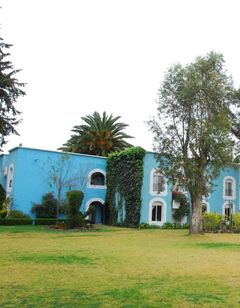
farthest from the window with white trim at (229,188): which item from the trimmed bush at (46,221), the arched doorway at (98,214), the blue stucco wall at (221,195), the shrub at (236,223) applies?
the trimmed bush at (46,221)

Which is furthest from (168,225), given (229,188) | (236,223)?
(229,188)

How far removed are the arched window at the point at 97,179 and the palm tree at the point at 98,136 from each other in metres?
5.48

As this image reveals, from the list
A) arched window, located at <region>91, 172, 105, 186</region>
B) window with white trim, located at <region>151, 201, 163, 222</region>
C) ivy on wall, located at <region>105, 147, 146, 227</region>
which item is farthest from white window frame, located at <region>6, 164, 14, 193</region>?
window with white trim, located at <region>151, 201, 163, 222</region>

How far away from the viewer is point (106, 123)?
4591cm

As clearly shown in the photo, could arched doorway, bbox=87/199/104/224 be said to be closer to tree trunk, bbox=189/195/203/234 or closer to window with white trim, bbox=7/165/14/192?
window with white trim, bbox=7/165/14/192

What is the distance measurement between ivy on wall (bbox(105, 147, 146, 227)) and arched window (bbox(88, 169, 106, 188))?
1.13 m

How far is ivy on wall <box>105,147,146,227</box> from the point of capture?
35406 mm

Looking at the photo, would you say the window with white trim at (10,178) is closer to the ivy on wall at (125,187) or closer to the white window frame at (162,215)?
the ivy on wall at (125,187)

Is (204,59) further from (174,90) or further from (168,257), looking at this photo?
(168,257)

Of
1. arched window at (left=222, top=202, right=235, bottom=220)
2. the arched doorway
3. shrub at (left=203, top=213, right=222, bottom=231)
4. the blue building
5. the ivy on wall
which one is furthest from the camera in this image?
arched window at (left=222, top=202, right=235, bottom=220)

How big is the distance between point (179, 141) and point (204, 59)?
5482 mm

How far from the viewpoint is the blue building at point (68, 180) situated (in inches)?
1378

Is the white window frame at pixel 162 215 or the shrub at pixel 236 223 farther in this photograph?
the white window frame at pixel 162 215

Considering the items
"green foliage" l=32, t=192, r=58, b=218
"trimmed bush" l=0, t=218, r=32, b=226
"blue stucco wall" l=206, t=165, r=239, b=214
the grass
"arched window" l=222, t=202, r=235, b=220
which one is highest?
"blue stucco wall" l=206, t=165, r=239, b=214
